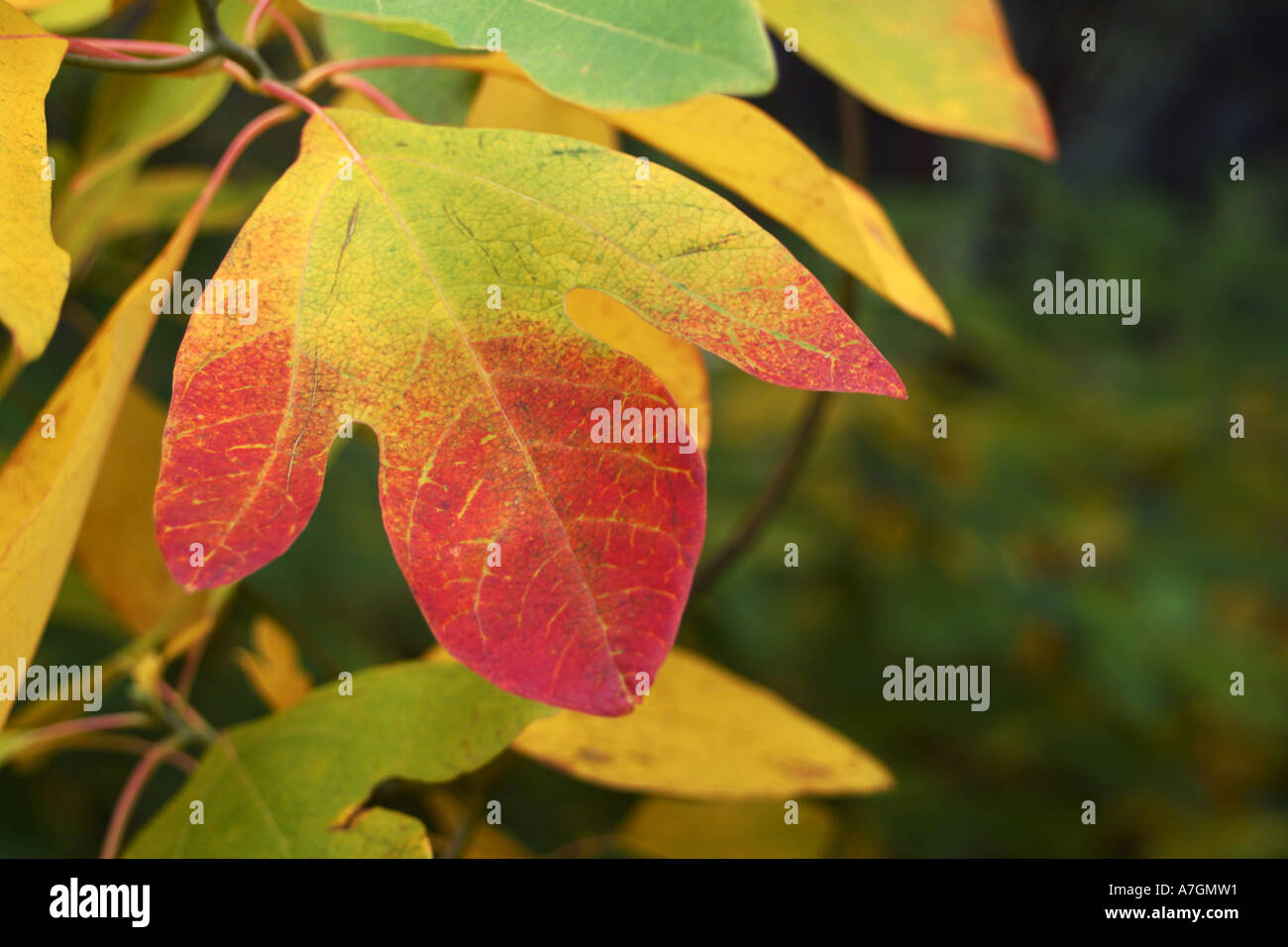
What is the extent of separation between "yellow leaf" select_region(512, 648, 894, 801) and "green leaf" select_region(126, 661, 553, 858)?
5 cm

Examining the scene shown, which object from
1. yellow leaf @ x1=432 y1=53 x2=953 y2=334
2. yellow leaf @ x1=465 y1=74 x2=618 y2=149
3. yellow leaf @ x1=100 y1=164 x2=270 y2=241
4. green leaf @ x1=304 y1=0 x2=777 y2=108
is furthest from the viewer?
yellow leaf @ x1=100 y1=164 x2=270 y2=241

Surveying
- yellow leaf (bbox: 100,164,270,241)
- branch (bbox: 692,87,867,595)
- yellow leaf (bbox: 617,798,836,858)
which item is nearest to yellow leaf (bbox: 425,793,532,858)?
yellow leaf (bbox: 617,798,836,858)

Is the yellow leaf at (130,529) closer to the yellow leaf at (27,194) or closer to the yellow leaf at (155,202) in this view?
the yellow leaf at (155,202)

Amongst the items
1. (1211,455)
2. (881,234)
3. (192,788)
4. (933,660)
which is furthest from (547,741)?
(1211,455)

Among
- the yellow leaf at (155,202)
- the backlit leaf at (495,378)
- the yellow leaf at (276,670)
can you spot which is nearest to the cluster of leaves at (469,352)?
the backlit leaf at (495,378)

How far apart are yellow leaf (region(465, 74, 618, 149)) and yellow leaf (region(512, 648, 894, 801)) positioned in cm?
27

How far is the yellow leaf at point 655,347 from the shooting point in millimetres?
392

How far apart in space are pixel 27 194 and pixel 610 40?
0.17 m

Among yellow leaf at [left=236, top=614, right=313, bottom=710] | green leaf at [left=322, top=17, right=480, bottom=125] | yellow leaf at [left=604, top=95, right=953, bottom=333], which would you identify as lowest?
yellow leaf at [left=236, top=614, right=313, bottom=710]

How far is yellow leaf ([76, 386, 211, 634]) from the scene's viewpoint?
1.92 ft

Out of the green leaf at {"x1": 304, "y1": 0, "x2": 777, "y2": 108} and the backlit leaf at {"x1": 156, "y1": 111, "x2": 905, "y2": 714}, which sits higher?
the green leaf at {"x1": 304, "y1": 0, "x2": 777, "y2": 108}

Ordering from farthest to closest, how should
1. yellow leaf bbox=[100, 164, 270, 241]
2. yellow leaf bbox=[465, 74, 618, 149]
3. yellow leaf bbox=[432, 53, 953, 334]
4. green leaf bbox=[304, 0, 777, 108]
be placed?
1. yellow leaf bbox=[100, 164, 270, 241]
2. yellow leaf bbox=[465, 74, 618, 149]
3. yellow leaf bbox=[432, 53, 953, 334]
4. green leaf bbox=[304, 0, 777, 108]

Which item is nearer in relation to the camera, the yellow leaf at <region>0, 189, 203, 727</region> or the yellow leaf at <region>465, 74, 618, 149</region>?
the yellow leaf at <region>0, 189, 203, 727</region>

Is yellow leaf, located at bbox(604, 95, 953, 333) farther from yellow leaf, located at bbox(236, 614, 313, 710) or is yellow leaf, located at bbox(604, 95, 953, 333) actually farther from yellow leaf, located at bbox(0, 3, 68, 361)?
yellow leaf, located at bbox(236, 614, 313, 710)
